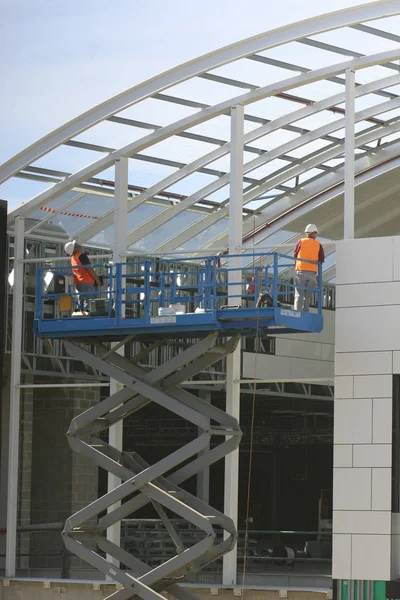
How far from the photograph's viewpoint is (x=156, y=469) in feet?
72.1

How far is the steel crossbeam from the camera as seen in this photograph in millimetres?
21875

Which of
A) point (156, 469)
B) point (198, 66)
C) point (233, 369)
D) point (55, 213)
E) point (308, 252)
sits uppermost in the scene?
point (198, 66)

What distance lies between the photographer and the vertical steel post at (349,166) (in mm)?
22016

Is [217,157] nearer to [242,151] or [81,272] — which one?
[242,151]

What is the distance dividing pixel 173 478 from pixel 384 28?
9872mm

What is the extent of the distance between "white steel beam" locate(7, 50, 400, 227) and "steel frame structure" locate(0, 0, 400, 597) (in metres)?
0.03

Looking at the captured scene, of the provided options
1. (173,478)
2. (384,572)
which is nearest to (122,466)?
(173,478)

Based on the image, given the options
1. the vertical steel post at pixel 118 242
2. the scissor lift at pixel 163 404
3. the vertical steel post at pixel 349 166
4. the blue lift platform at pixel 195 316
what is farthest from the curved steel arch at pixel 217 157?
the scissor lift at pixel 163 404

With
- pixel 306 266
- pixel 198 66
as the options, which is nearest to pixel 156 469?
pixel 306 266

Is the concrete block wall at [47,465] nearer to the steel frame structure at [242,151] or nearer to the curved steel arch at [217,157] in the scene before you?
the steel frame structure at [242,151]

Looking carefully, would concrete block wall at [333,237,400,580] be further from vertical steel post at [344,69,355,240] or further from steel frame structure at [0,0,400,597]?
steel frame structure at [0,0,400,597]

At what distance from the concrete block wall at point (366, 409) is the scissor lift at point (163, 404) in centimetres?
86

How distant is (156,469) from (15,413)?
5831 millimetres

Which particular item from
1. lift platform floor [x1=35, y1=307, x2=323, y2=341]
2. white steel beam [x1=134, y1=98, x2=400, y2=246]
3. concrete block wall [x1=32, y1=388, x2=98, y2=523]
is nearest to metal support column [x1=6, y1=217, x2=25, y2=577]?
white steel beam [x1=134, y1=98, x2=400, y2=246]
